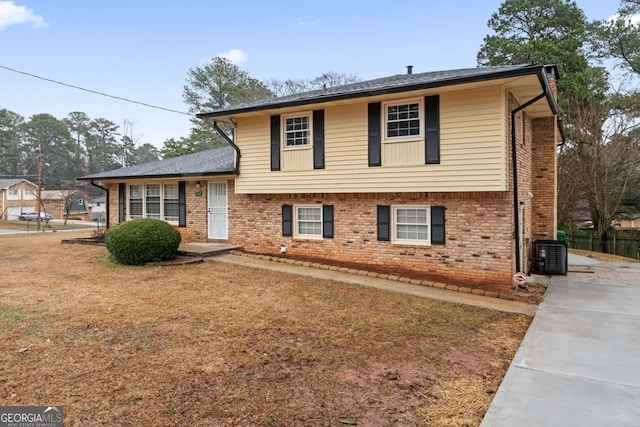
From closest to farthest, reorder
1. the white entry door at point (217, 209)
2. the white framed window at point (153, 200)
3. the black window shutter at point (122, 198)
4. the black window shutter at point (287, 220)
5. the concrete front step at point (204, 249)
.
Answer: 1. the concrete front step at point (204, 249)
2. the black window shutter at point (287, 220)
3. the white entry door at point (217, 209)
4. the white framed window at point (153, 200)
5. the black window shutter at point (122, 198)

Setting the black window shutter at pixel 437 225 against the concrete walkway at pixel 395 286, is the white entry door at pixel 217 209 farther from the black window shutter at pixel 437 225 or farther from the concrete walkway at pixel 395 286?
the black window shutter at pixel 437 225

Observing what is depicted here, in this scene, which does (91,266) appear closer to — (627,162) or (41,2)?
(41,2)

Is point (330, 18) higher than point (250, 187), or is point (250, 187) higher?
point (330, 18)

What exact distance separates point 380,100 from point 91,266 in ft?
26.8

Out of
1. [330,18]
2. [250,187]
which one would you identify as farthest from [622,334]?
[330,18]

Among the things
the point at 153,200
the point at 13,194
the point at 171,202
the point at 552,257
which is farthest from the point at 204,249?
the point at 13,194

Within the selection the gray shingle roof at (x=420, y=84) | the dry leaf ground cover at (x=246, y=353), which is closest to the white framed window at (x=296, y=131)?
the gray shingle roof at (x=420, y=84)

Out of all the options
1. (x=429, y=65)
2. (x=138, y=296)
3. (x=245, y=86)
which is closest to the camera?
(x=138, y=296)

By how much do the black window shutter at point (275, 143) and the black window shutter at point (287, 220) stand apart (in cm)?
118

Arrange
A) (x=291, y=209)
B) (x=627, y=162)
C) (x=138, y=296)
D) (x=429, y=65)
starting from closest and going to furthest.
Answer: (x=138, y=296) < (x=291, y=209) < (x=627, y=162) < (x=429, y=65)

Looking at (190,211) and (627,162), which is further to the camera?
(627,162)

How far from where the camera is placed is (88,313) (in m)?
5.82

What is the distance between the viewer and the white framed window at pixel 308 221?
10.8 metres

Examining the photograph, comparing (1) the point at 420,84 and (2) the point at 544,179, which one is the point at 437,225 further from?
(2) the point at 544,179
